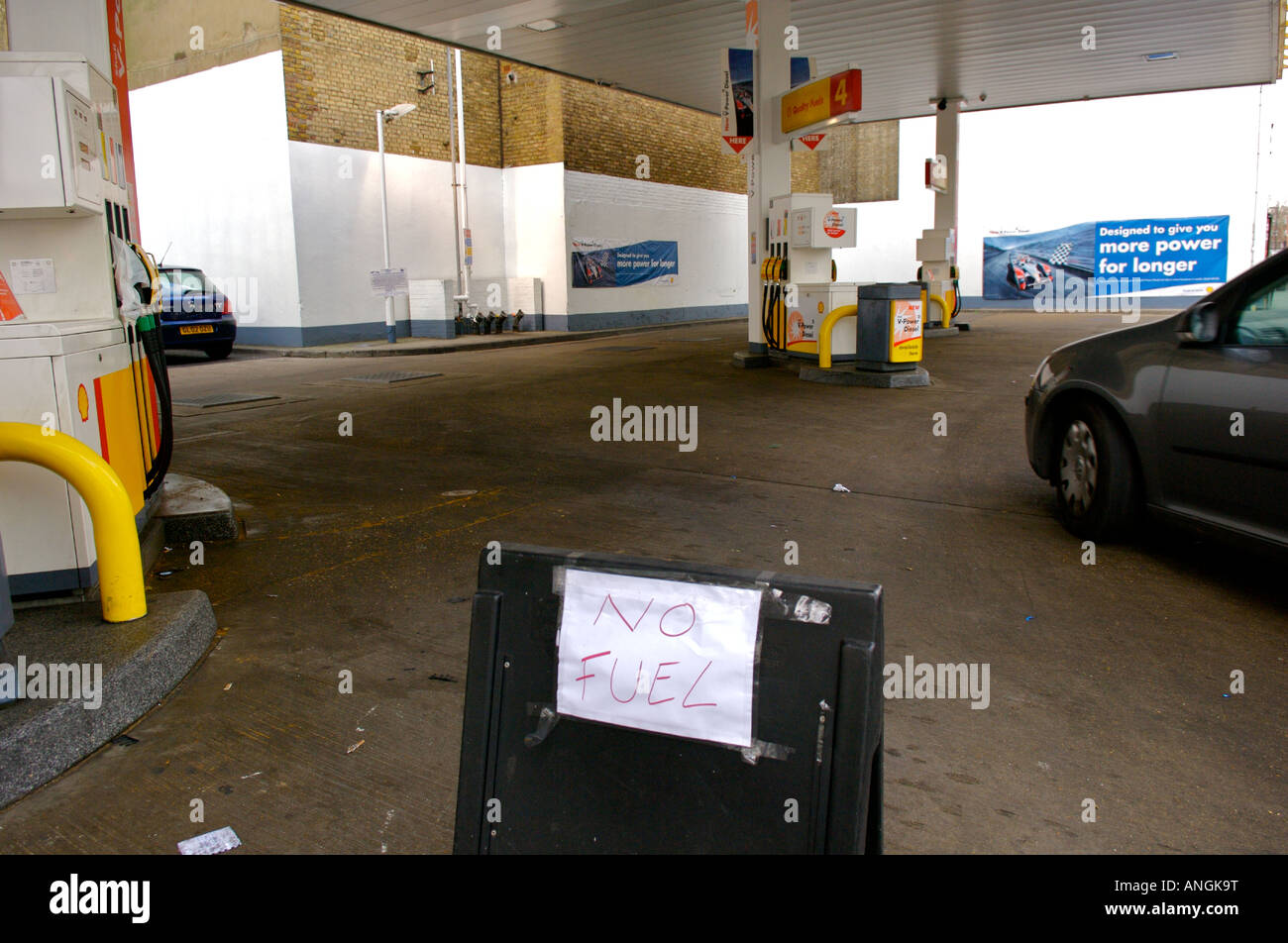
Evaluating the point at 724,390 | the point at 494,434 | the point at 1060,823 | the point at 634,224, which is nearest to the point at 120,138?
the point at 494,434

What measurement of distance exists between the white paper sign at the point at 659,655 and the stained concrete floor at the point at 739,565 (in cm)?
107

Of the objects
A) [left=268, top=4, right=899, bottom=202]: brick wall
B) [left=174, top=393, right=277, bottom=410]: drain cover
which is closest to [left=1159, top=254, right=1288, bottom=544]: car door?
[left=174, top=393, right=277, bottom=410]: drain cover

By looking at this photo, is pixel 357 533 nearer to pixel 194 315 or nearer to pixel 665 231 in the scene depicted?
pixel 194 315

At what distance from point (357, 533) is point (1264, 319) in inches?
188

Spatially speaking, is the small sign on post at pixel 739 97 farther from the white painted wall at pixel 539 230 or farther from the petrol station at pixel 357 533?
the white painted wall at pixel 539 230

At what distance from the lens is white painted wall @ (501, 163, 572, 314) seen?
2362 centimetres

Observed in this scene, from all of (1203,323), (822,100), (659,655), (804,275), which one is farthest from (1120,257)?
(659,655)

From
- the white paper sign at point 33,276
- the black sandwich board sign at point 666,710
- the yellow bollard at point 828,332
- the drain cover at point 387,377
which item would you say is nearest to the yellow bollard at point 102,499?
the white paper sign at point 33,276

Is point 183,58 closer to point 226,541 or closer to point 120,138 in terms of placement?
point 120,138

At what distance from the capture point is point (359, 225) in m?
20.2

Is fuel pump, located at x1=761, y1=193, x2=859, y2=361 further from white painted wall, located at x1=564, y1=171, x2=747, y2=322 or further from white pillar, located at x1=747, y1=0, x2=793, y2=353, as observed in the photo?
white painted wall, located at x1=564, y1=171, x2=747, y2=322

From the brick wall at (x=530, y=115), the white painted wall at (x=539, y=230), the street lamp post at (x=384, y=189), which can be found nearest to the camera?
the street lamp post at (x=384, y=189)

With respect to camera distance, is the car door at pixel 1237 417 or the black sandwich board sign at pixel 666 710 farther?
the car door at pixel 1237 417

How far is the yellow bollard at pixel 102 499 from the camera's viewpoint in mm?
3449
